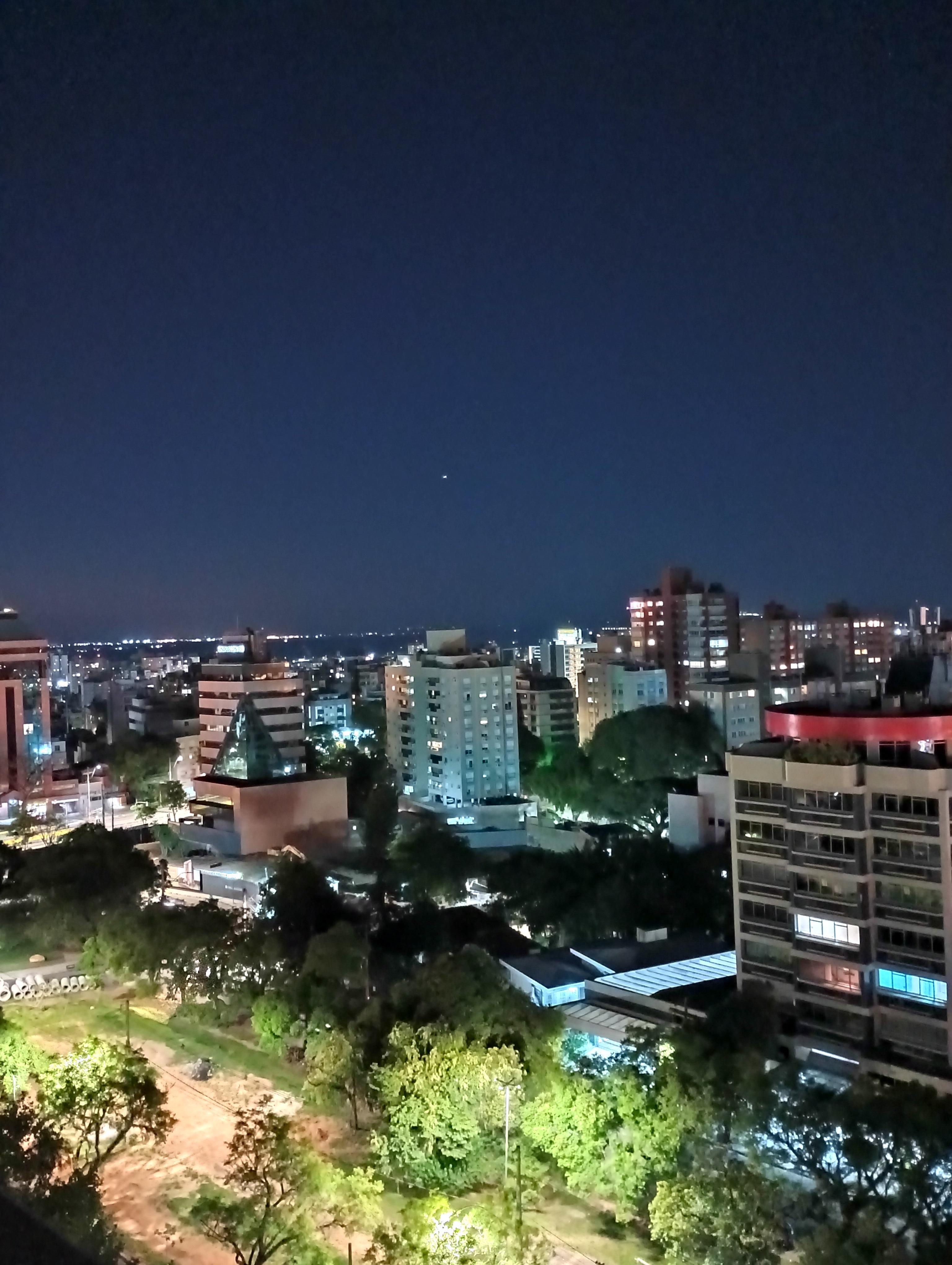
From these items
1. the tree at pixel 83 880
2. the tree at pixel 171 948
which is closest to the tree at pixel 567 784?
the tree at pixel 83 880

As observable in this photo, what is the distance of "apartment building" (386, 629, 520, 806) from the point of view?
A: 1853cm

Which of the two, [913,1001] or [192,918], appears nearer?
[913,1001]

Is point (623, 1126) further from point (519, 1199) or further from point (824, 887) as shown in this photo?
point (824, 887)

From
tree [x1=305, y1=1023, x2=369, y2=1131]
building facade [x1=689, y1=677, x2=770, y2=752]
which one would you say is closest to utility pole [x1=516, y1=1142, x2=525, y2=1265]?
tree [x1=305, y1=1023, x2=369, y2=1131]

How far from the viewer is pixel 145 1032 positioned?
8461 mm

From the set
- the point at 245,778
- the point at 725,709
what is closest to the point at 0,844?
the point at 245,778

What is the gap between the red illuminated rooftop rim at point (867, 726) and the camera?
265 inches

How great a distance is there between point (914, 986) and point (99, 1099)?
14.9ft

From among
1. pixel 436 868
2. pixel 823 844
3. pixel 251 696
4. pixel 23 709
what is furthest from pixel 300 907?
pixel 23 709

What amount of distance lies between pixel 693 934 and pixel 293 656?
57120 millimetres

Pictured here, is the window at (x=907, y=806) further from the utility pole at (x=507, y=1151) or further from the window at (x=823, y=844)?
the utility pole at (x=507, y=1151)

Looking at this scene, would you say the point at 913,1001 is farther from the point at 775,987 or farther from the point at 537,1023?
the point at 537,1023

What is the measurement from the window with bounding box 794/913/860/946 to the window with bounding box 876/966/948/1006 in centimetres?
23

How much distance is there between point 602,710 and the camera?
23359 mm
